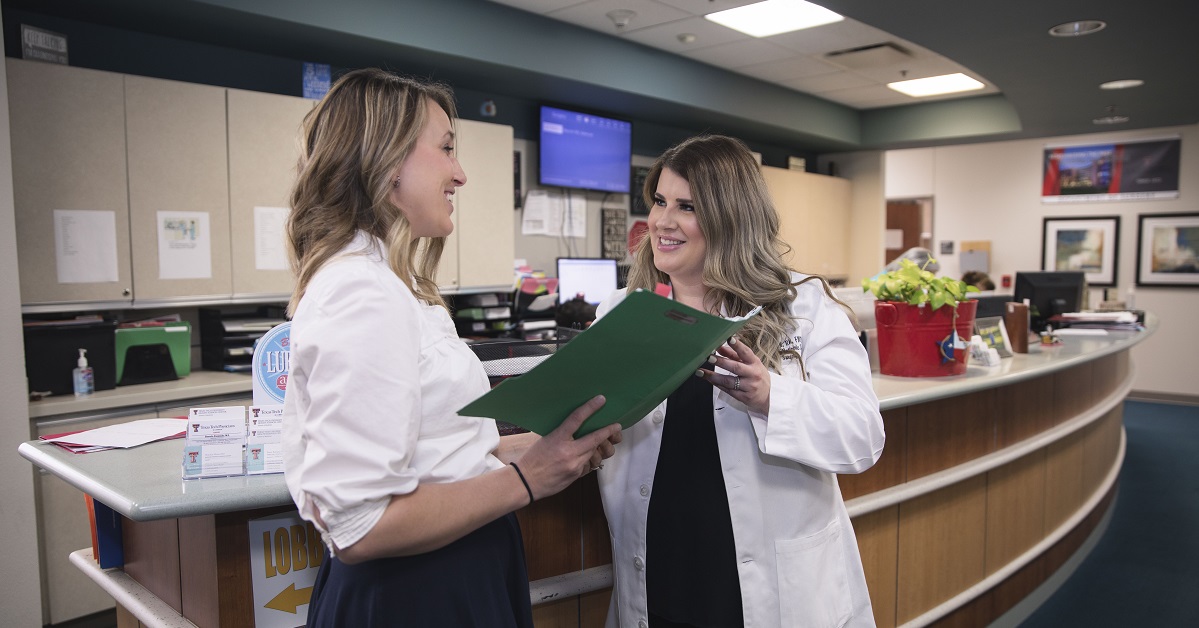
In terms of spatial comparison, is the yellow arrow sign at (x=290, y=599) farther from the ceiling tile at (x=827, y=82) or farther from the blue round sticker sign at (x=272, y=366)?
the ceiling tile at (x=827, y=82)

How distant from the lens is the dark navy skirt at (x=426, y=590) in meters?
1.09

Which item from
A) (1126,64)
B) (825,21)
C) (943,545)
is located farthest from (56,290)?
(1126,64)

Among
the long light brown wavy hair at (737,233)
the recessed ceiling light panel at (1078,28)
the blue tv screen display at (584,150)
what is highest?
the recessed ceiling light panel at (1078,28)

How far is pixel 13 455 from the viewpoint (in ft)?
9.55

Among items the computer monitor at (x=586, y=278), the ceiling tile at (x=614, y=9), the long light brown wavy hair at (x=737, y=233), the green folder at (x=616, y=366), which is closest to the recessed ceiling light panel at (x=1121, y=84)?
the ceiling tile at (x=614, y=9)

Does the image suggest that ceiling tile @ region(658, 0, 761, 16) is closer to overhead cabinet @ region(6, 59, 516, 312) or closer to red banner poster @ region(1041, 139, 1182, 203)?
overhead cabinet @ region(6, 59, 516, 312)

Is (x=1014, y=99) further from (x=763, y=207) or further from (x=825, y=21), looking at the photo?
(x=763, y=207)

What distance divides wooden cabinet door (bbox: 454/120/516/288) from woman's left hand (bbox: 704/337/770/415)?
→ 3315 mm

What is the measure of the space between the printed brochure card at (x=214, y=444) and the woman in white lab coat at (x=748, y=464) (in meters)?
0.68

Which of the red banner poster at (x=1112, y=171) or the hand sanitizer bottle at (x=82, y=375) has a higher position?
the red banner poster at (x=1112, y=171)

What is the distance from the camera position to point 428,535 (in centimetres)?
101

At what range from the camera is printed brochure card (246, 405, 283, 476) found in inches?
56.5

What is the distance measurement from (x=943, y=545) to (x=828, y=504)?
4.59ft

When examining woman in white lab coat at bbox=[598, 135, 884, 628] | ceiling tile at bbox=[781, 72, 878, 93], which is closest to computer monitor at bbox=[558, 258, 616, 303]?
ceiling tile at bbox=[781, 72, 878, 93]
